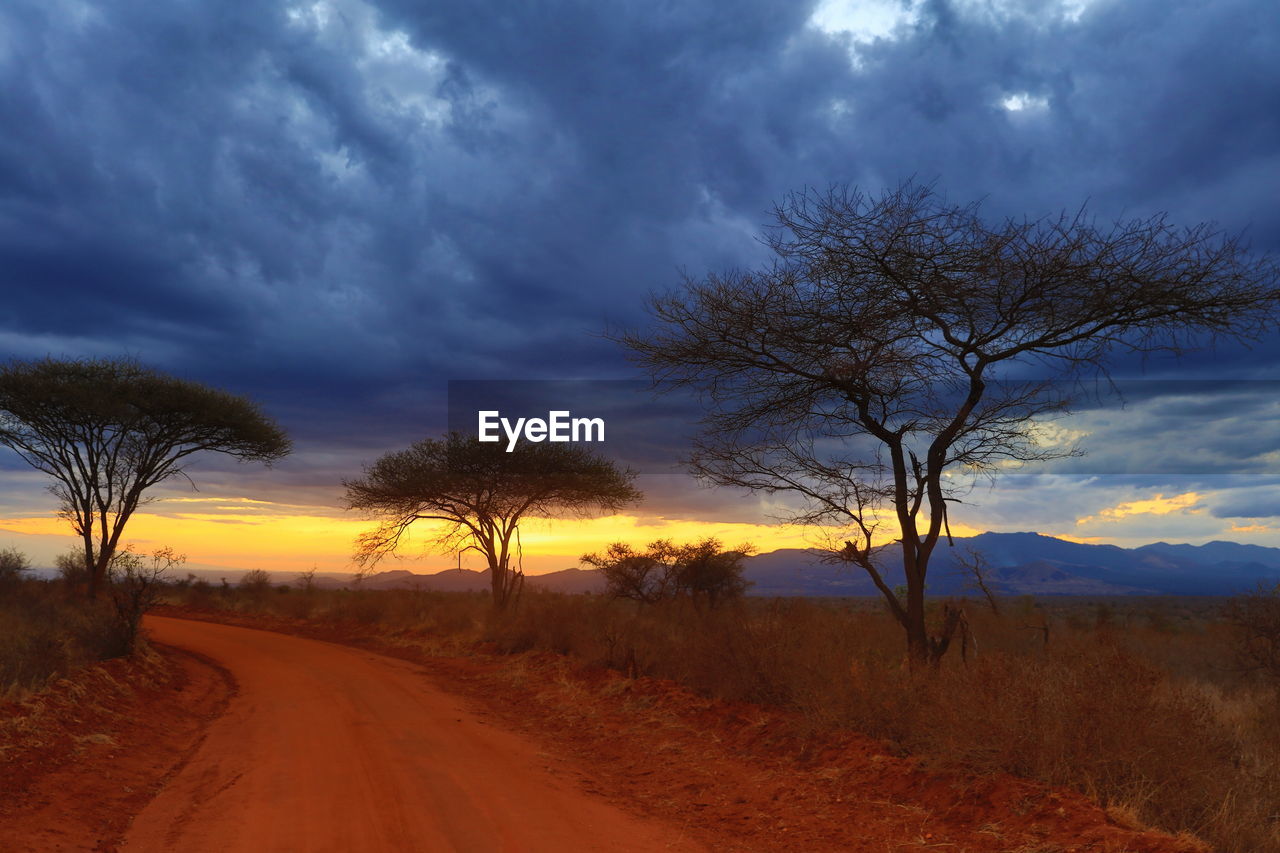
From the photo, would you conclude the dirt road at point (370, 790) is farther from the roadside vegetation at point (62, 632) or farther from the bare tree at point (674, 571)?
the bare tree at point (674, 571)

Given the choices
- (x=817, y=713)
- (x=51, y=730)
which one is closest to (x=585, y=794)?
(x=817, y=713)

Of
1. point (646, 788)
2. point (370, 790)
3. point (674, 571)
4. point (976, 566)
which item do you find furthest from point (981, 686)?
point (674, 571)

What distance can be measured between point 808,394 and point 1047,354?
3231 millimetres

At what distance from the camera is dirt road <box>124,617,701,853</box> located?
676 cm

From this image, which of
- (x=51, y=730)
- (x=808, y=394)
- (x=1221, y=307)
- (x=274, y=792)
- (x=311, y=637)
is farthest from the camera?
(x=311, y=637)

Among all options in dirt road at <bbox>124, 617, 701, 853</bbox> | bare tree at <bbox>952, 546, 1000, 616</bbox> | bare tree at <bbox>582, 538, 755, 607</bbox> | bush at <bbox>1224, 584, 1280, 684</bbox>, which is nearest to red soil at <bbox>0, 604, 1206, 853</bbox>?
dirt road at <bbox>124, 617, 701, 853</bbox>

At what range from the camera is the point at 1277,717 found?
38.4 ft

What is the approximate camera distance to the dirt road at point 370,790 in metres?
6.76

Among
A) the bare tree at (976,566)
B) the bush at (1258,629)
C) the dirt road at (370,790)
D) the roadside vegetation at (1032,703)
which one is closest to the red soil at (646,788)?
the dirt road at (370,790)

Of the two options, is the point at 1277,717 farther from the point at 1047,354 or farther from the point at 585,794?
the point at 585,794

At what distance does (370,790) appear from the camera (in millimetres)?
8195

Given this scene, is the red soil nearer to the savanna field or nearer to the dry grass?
the savanna field

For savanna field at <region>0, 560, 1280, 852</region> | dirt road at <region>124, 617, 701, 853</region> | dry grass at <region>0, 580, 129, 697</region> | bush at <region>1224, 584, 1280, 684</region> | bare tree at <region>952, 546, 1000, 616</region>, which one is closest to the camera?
savanna field at <region>0, 560, 1280, 852</region>

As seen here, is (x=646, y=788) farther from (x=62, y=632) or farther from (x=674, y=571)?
(x=674, y=571)
